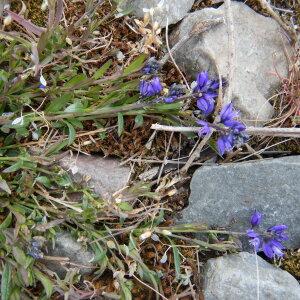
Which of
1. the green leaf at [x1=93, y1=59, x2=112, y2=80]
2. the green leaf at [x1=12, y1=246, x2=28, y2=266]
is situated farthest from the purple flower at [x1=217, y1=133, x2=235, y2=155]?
the green leaf at [x1=12, y1=246, x2=28, y2=266]

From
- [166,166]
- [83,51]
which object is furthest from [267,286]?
[83,51]

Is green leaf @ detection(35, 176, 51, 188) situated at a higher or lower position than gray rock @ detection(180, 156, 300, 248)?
higher

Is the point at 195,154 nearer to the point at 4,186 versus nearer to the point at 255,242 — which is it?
the point at 255,242

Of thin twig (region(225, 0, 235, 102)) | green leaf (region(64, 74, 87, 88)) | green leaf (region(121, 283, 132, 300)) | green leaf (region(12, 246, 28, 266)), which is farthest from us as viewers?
thin twig (region(225, 0, 235, 102))

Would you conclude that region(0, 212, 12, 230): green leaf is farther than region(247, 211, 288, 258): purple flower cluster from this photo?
No

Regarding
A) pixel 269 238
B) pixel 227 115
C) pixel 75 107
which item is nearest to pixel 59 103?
pixel 75 107

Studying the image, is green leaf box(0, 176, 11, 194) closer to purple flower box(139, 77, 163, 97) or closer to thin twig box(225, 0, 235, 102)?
purple flower box(139, 77, 163, 97)
